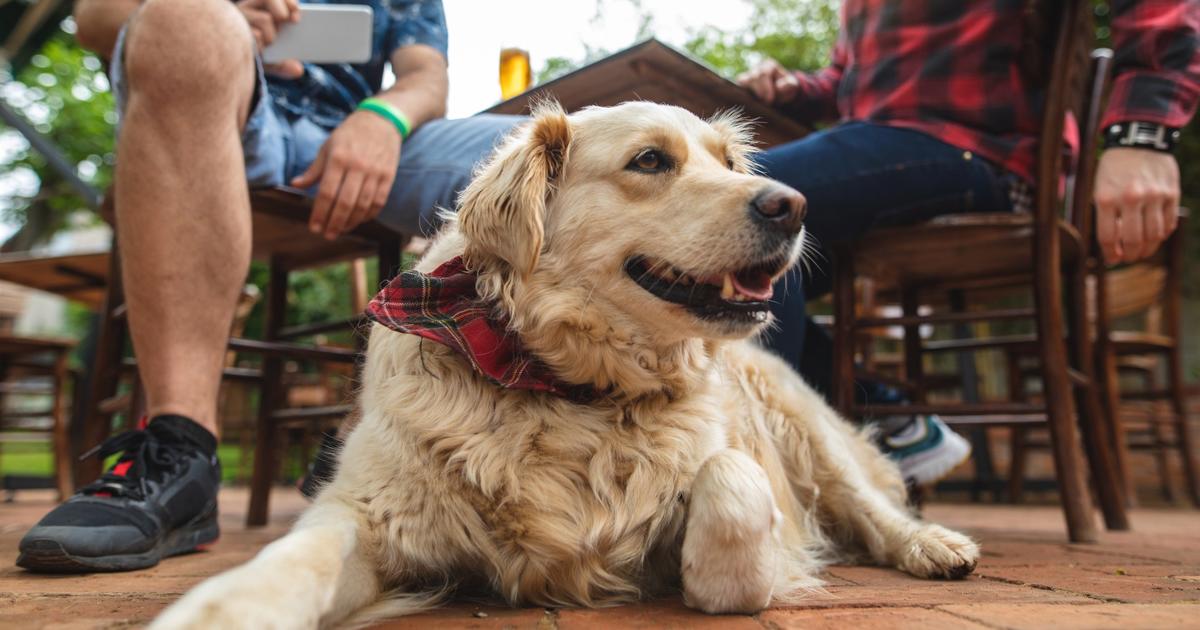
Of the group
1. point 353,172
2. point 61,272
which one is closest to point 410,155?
point 353,172

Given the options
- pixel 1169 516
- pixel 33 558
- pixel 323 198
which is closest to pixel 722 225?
pixel 323 198

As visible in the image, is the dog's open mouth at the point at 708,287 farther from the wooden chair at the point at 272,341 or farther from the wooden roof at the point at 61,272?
the wooden roof at the point at 61,272

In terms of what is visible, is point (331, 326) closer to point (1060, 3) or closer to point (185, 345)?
point (185, 345)

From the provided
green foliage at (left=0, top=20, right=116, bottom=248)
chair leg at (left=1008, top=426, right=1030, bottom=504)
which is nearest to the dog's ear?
chair leg at (left=1008, top=426, right=1030, bottom=504)

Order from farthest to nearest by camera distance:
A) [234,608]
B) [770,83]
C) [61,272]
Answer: [61,272], [770,83], [234,608]

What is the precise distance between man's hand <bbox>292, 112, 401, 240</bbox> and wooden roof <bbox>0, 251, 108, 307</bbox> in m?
2.57

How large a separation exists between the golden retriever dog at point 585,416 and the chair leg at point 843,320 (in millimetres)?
947

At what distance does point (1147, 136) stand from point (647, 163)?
1.66 m

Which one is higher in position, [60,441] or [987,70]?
[987,70]

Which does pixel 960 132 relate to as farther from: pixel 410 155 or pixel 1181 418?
pixel 1181 418

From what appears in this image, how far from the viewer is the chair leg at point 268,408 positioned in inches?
125

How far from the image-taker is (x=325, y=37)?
7.50 feet

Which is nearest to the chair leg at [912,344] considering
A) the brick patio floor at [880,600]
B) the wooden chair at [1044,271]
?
the wooden chair at [1044,271]

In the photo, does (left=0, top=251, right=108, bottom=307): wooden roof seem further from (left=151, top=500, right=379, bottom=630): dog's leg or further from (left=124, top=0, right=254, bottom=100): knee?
(left=151, top=500, right=379, bottom=630): dog's leg
